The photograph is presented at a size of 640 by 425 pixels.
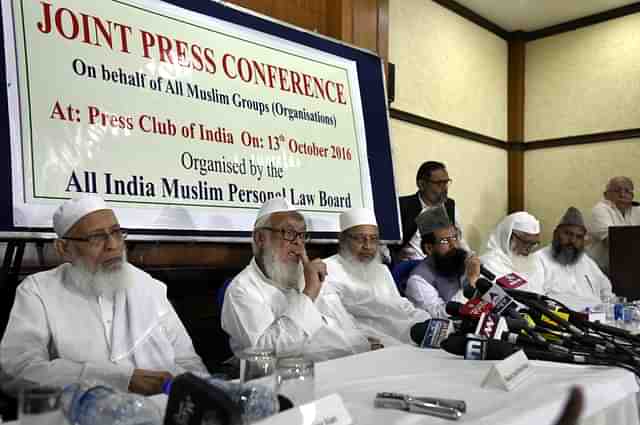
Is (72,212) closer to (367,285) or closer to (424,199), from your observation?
(367,285)

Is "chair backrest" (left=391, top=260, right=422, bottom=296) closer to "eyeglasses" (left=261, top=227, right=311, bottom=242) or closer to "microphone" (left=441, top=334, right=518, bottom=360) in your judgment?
"eyeglasses" (left=261, top=227, right=311, bottom=242)

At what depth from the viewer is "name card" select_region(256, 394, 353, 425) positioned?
2.96 feet

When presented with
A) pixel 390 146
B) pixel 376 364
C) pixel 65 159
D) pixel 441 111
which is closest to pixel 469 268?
pixel 390 146

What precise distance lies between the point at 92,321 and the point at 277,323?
0.70 metres

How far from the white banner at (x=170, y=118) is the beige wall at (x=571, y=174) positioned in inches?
154

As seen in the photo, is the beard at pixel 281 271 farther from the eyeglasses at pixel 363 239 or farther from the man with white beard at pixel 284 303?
the eyeglasses at pixel 363 239

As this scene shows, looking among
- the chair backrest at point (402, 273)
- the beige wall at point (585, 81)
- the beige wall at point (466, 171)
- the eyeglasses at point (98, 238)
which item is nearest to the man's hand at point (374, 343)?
the chair backrest at point (402, 273)

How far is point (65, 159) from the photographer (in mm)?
2434

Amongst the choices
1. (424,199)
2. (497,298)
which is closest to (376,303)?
(497,298)

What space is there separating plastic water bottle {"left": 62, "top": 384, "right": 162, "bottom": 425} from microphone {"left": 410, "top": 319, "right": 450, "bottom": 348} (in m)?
1.10

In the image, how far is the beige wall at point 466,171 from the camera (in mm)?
5539

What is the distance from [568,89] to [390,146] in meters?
3.79

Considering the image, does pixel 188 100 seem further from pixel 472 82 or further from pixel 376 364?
pixel 472 82

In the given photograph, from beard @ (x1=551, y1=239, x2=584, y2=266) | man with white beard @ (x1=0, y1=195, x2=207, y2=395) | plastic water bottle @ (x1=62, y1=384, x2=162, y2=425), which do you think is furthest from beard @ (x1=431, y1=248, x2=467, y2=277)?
plastic water bottle @ (x1=62, y1=384, x2=162, y2=425)
